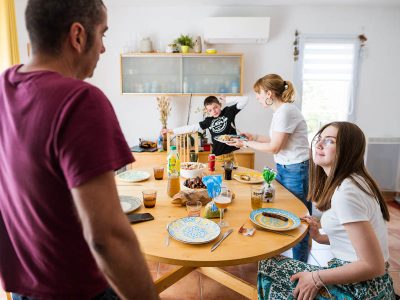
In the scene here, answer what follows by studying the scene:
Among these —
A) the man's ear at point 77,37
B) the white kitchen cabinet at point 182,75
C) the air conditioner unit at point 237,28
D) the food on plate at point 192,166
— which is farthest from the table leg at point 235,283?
the air conditioner unit at point 237,28

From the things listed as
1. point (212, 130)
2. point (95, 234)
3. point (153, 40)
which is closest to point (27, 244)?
point (95, 234)

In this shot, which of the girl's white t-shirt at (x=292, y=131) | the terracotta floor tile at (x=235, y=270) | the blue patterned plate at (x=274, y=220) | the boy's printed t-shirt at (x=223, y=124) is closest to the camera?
the blue patterned plate at (x=274, y=220)

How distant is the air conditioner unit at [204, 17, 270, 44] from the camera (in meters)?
3.53

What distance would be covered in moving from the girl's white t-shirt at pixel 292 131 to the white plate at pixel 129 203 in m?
1.19

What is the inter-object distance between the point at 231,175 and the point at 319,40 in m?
2.70

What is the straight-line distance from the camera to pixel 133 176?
83.4 inches

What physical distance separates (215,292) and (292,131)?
1310 millimetres

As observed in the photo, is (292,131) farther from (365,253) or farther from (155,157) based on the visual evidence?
(155,157)

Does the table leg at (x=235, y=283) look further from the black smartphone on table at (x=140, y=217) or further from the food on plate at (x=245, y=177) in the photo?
the black smartphone on table at (x=140, y=217)

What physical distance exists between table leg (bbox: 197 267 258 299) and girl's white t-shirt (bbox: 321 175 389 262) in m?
0.63

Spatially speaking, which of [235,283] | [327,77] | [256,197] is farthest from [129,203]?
[327,77]

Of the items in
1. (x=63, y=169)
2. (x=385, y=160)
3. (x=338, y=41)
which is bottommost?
(x=385, y=160)

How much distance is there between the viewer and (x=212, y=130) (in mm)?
3326

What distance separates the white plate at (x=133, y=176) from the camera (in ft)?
6.73
